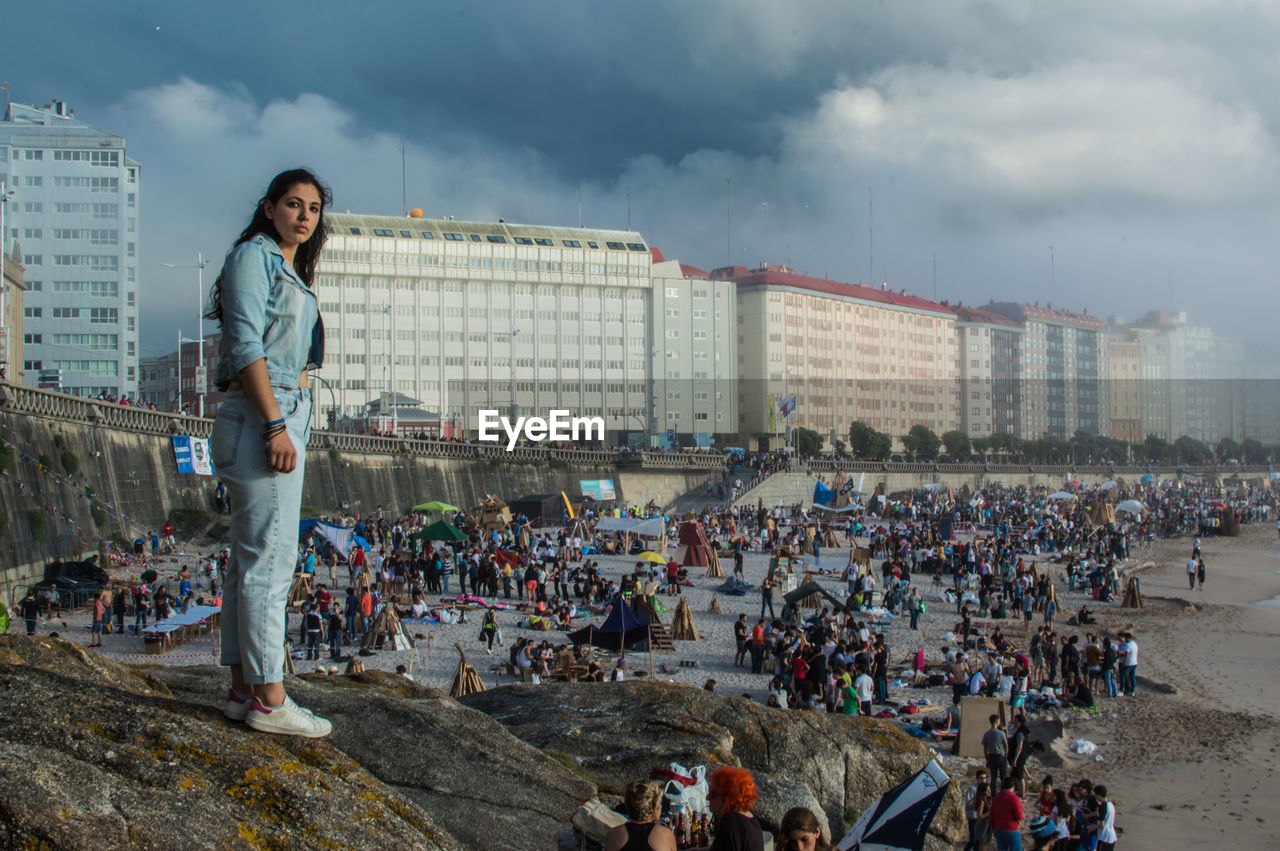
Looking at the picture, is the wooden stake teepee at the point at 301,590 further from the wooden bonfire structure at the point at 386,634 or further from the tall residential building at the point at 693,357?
the tall residential building at the point at 693,357

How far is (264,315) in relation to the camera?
170 inches

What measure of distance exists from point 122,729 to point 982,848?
10.5 m

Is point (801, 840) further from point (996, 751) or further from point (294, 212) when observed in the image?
point (996, 751)

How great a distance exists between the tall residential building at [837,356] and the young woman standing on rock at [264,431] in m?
92.9

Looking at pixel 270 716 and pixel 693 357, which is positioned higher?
pixel 693 357

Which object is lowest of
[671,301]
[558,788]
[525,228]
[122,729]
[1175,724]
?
[1175,724]

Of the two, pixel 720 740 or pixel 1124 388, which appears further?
pixel 1124 388

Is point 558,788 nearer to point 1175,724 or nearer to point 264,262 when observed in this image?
point 264,262

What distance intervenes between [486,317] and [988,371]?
81.5 meters

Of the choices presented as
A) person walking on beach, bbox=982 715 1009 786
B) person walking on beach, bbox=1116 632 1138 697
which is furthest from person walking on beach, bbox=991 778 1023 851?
person walking on beach, bbox=1116 632 1138 697

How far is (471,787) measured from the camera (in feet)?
20.3

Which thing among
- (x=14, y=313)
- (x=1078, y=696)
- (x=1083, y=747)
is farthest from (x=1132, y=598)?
(x=14, y=313)

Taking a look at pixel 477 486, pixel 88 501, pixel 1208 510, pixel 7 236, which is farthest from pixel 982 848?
pixel 7 236

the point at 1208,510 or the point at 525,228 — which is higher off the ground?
the point at 525,228
